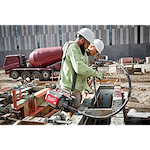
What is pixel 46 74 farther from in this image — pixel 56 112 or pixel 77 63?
pixel 77 63

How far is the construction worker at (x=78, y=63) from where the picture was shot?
Answer: 2.28 meters

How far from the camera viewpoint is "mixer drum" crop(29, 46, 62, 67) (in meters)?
9.12

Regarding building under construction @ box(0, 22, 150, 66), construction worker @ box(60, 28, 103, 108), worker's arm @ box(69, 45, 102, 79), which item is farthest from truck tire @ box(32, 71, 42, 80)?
worker's arm @ box(69, 45, 102, 79)

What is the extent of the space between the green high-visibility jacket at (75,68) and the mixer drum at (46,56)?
6.71 metres

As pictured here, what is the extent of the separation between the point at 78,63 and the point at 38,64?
26.5ft

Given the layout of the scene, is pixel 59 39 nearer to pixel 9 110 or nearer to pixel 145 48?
pixel 145 48

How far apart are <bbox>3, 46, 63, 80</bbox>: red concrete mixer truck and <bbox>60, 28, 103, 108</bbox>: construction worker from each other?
627 cm

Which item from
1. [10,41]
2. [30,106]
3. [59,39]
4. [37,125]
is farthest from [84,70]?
[10,41]

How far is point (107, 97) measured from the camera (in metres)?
4.27

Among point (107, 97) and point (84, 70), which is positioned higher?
point (84, 70)

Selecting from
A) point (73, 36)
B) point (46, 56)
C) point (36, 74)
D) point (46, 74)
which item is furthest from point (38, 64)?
point (73, 36)

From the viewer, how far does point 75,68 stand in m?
2.29

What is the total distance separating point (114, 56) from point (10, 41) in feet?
44.1

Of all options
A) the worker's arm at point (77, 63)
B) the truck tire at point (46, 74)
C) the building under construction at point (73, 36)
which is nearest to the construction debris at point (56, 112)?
the worker's arm at point (77, 63)
